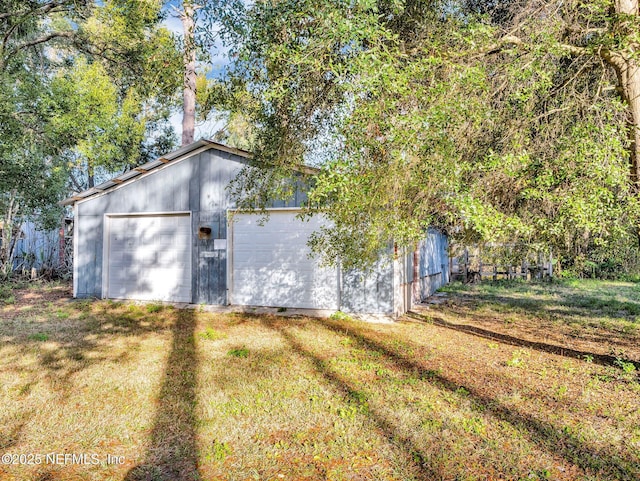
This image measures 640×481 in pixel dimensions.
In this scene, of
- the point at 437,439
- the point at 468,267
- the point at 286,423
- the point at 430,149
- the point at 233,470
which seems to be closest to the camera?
the point at 233,470

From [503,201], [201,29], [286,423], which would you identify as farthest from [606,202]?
[201,29]

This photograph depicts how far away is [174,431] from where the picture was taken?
3.36 m

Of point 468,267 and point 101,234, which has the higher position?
point 101,234

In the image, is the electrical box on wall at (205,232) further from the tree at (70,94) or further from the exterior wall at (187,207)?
the tree at (70,94)

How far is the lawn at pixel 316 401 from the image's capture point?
291 centimetres

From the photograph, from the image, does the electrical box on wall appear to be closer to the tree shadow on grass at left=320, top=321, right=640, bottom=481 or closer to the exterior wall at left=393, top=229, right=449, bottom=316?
the exterior wall at left=393, top=229, right=449, bottom=316

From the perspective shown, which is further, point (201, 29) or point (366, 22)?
point (201, 29)

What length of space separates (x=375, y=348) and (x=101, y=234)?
8.09 m

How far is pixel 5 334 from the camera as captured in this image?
6672 mm

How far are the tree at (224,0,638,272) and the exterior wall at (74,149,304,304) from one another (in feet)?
11.9

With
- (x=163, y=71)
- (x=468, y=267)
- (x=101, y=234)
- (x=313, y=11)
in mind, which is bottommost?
(x=468, y=267)

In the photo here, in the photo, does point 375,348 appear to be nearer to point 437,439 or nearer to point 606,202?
point 437,439

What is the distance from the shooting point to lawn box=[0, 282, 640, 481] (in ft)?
9.53

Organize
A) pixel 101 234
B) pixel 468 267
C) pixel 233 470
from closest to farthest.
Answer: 1. pixel 233 470
2. pixel 101 234
3. pixel 468 267
